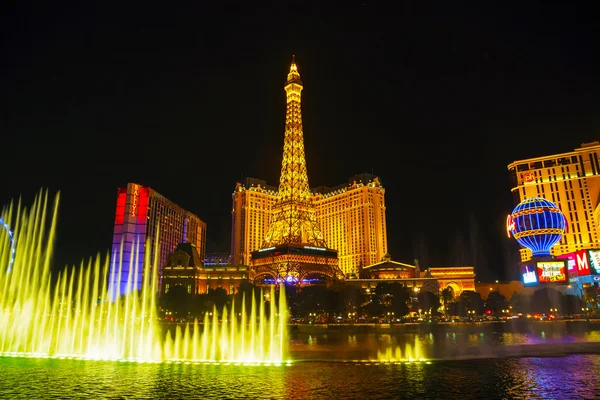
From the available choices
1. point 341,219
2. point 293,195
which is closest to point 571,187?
point 341,219

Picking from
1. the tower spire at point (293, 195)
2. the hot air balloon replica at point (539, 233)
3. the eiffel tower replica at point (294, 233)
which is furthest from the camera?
the tower spire at point (293, 195)

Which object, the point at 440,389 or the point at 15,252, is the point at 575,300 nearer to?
the point at 440,389

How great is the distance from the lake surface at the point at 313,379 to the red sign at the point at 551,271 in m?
50.1

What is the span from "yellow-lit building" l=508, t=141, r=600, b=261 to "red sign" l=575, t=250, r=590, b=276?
40538mm

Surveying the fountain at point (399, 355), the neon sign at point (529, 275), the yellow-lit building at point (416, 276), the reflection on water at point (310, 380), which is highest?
the yellow-lit building at point (416, 276)

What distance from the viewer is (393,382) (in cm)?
1581

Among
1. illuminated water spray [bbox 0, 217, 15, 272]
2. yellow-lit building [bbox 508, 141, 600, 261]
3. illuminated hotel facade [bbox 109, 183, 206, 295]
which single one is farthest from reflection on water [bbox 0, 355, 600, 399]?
yellow-lit building [bbox 508, 141, 600, 261]

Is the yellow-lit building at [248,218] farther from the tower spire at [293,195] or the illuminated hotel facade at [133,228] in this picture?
the tower spire at [293,195]

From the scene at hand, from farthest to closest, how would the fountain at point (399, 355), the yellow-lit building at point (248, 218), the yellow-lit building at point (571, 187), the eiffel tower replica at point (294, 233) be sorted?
1. the yellow-lit building at point (248, 218)
2. the yellow-lit building at point (571, 187)
3. the eiffel tower replica at point (294, 233)
4. the fountain at point (399, 355)

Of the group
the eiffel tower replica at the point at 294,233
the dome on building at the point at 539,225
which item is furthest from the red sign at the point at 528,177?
the eiffel tower replica at the point at 294,233

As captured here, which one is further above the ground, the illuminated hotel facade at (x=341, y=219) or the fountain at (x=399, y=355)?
the illuminated hotel facade at (x=341, y=219)

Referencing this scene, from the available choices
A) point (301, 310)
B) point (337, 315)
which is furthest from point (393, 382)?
point (337, 315)

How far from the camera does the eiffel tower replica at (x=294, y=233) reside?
293ft

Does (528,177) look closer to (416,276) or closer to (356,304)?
(416,276)
